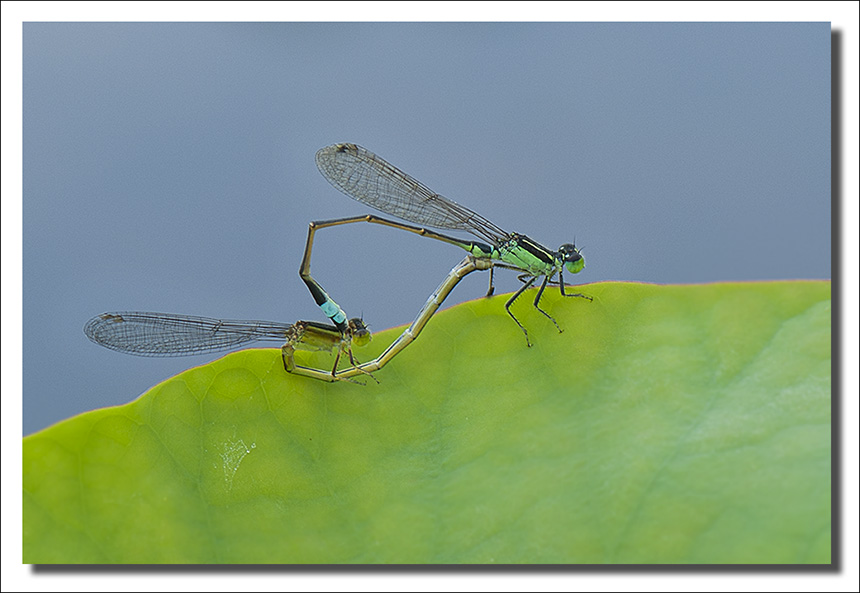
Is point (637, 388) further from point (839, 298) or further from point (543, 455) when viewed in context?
point (839, 298)

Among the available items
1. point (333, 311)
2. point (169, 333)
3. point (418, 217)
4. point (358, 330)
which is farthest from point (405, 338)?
point (169, 333)

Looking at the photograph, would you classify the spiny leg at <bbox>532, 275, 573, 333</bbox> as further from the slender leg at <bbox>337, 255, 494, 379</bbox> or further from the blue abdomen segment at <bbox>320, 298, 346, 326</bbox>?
the blue abdomen segment at <bbox>320, 298, 346, 326</bbox>

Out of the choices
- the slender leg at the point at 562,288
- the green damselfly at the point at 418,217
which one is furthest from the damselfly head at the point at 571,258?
the slender leg at the point at 562,288

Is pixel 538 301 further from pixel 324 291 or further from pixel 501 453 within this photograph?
pixel 324 291

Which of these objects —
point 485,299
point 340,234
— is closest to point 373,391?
point 485,299

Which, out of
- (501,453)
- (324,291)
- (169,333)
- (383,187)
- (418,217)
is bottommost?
(501,453)

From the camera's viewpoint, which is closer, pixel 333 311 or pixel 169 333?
pixel 333 311
